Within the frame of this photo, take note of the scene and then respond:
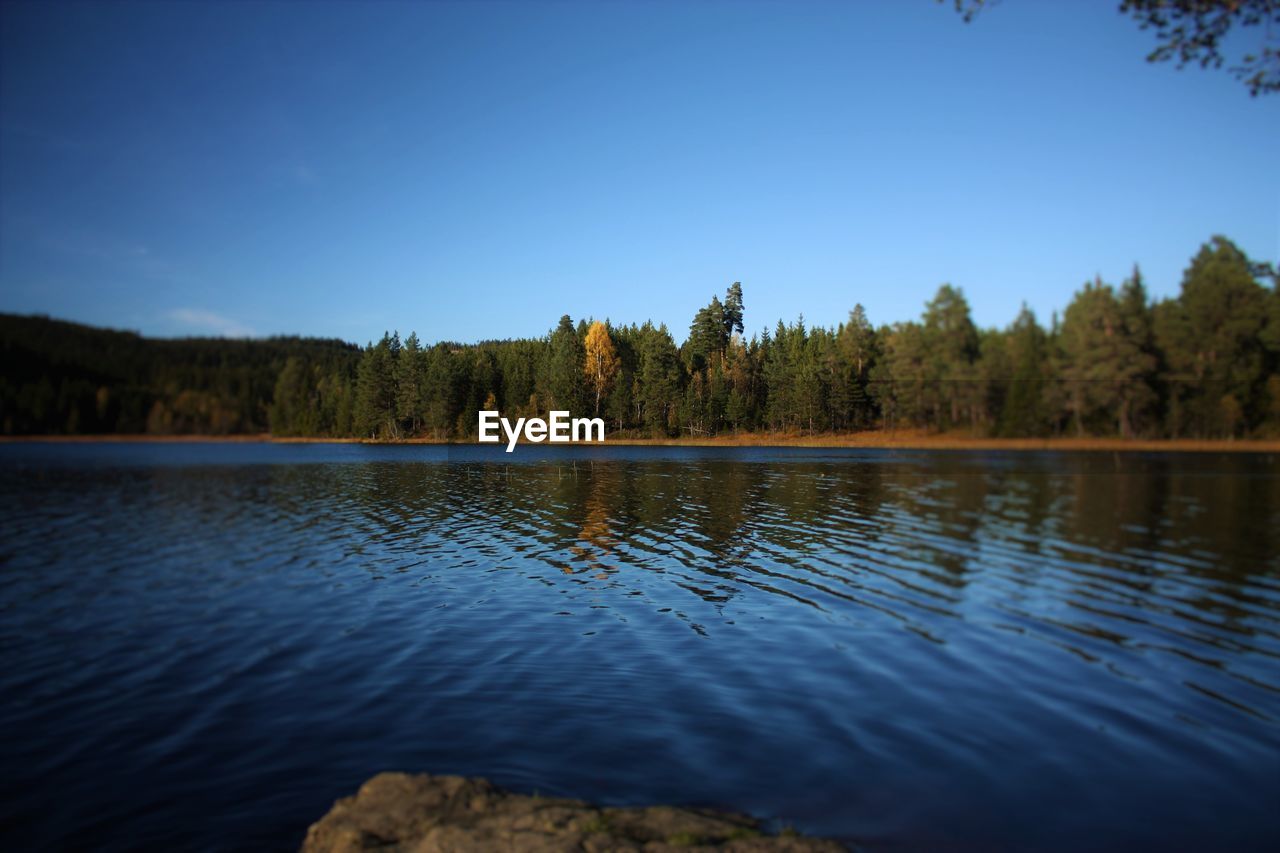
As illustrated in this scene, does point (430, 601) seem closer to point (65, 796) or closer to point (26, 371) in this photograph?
point (65, 796)

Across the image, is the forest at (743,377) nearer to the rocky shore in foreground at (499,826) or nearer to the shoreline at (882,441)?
the shoreline at (882,441)

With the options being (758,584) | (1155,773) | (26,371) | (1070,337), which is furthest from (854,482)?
(26,371)

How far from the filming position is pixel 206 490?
4578 centimetres

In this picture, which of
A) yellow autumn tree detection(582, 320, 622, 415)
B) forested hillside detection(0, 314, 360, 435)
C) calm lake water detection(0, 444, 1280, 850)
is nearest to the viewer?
calm lake water detection(0, 444, 1280, 850)

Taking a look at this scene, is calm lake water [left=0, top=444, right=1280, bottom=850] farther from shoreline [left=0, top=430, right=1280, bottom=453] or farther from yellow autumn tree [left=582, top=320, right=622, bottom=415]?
yellow autumn tree [left=582, top=320, right=622, bottom=415]

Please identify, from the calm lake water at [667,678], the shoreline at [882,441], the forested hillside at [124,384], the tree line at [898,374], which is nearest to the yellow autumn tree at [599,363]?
the tree line at [898,374]

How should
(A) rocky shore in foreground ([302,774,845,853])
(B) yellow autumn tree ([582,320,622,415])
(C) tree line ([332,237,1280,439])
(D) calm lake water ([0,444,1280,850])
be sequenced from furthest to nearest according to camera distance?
(B) yellow autumn tree ([582,320,622,415])
(C) tree line ([332,237,1280,439])
(D) calm lake water ([0,444,1280,850])
(A) rocky shore in foreground ([302,774,845,853])

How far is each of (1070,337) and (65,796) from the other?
11035cm

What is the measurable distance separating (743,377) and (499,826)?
5028 inches

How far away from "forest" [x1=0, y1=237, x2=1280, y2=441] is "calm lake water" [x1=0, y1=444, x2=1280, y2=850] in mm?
79911

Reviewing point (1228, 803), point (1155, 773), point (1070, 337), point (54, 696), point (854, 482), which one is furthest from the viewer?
point (1070, 337)

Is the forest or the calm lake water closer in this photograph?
the calm lake water

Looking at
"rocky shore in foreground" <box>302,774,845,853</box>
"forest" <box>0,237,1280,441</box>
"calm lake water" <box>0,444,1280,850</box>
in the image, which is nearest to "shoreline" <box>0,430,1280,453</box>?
"forest" <box>0,237,1280,441</box>

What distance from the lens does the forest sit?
90.8 meters
